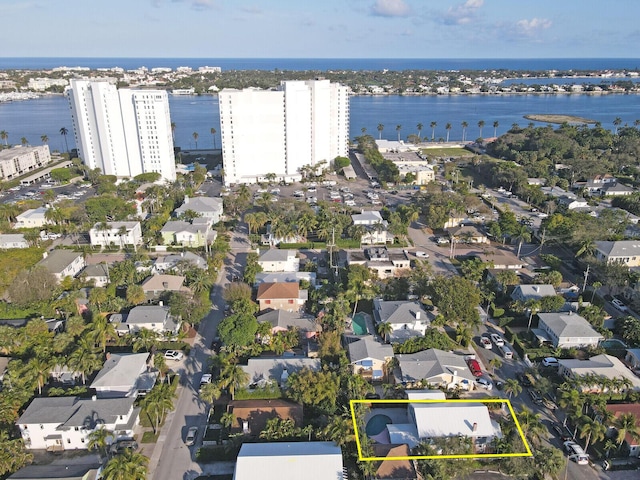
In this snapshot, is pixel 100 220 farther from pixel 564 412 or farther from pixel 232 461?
pixel 564 412

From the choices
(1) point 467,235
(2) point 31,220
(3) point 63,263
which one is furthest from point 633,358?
(2) point 31,220

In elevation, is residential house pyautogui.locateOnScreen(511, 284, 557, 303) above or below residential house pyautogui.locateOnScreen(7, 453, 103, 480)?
above

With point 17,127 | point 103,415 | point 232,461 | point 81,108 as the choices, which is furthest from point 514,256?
point 17,127

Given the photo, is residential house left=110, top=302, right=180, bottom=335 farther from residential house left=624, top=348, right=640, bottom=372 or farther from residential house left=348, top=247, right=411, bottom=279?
residential house left=624, top=348, right=640, bottom=372

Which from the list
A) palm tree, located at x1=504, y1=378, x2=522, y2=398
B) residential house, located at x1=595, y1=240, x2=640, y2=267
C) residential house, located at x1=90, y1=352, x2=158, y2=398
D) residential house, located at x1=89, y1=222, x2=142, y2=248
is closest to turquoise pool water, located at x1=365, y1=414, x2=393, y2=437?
palm tree, located at x1=504, y1=378, x2=522, y2=398

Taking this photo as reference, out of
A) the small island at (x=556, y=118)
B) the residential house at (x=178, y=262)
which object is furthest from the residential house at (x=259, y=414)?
the small island at (x=556, y=118)

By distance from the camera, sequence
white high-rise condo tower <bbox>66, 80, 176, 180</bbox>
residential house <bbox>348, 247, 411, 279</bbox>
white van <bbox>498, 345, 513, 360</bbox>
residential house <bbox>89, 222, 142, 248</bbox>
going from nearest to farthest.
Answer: white van <bbox>498, 345, 513, 360</bbox> → residential house <bbox>348, 247, 411, 279</bbox> → residential house <bbox>89, 222, 142, 248</bbox> → white high-rise condo tower <bbox>66, 80, 176, 180</bbox>

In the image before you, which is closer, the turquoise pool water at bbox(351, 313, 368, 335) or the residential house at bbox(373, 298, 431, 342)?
the residential house at bbox(373, 298, 431, 342)

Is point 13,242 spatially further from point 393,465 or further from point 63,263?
point 393,465

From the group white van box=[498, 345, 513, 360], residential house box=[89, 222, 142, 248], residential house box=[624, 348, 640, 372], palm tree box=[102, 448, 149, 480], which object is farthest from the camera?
residential house box=[89, 222, 142, 248]

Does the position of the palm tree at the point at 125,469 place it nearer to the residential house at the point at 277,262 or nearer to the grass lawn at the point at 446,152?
the residential house at the point at 277,262
